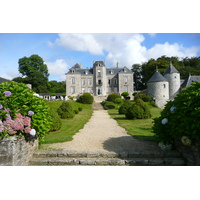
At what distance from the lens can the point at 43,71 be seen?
45719 mm

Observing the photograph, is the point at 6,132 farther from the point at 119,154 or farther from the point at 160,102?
the point at 160,102

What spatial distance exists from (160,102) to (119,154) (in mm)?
25644

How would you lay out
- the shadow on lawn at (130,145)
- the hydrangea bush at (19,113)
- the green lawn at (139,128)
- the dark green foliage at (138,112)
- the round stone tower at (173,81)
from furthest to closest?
the round stone tower at (173,81) → the dark green foliage at (138,112) → the green lawn at (139,128) → the shadow on lawn at (130,145) → the hydrangea bush at (19,113)

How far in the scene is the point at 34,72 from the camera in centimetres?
4238

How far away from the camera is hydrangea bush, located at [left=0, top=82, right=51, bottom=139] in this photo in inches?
147

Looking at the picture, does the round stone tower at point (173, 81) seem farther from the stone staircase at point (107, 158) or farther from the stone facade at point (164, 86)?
the stone staircase at point (107, 158)

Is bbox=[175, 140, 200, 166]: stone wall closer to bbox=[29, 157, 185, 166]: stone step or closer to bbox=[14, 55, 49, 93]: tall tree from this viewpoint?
bbox=[29, 157, 185, 166]: stone step

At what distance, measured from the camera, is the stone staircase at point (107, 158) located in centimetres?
396

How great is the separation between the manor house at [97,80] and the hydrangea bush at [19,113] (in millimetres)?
34716

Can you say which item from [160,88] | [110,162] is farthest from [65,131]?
[160,88]

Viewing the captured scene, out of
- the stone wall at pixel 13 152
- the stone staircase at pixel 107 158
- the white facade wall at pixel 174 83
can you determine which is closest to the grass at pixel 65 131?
the stone staircase at pixel 107 158

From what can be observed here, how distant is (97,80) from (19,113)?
35625mm

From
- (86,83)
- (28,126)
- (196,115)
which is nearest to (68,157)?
(28,126)

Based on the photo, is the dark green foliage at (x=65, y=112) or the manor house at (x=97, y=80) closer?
the dark green foliage at (x=65, y=112)
